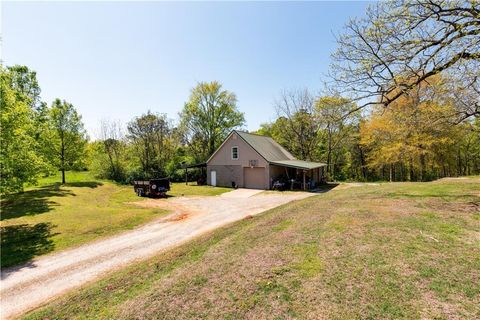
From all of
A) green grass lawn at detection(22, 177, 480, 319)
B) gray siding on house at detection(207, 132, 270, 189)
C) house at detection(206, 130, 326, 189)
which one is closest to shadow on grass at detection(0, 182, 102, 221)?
green grass lawn at detection(22, 177, 480, 319)

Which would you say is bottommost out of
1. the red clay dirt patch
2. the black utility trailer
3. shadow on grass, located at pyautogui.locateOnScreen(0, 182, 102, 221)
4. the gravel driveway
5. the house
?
the gravel driveway

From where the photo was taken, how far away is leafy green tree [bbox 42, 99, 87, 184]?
1139 inches

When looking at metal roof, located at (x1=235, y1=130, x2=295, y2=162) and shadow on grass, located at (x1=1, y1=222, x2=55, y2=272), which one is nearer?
shadow on grass, located at (x1=1, y1=222, x2=55, y2=272)

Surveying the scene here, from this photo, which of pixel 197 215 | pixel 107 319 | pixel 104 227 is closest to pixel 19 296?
pixel 107 319

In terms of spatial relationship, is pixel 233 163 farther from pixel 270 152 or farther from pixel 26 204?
pixel 26 204

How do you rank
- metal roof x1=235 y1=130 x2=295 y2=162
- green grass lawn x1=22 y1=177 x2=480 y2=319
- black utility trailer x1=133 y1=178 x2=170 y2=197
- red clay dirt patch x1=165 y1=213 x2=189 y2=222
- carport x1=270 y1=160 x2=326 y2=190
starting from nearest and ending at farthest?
1. green grass lawn x1=22 y1=177 x2=480 y2=319
2. red clay dirt patch x1=165 y1=213 x2=189 y2=222
3. black utility trailer x1=133 y1=178 x2=170 y2=197
4. carport x1=270 y1=160 x2=326 y2=190
5. metal roof x1=235 y1=130 x2=295 y2=162

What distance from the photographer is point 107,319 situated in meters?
4.37

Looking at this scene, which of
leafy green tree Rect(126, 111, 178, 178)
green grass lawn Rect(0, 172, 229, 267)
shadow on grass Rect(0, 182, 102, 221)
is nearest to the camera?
green grass lawn Rect(0, 172, 229, 267)

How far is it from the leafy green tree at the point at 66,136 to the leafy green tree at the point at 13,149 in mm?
17928


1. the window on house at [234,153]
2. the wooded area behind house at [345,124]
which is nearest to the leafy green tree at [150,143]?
the wooded area behind house at [345,124]

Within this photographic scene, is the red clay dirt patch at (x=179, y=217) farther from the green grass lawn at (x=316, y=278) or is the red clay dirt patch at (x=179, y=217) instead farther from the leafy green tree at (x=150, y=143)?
the leafy green tree at (x=150, y=143)

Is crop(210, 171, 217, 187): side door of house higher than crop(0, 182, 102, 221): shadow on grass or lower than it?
higher

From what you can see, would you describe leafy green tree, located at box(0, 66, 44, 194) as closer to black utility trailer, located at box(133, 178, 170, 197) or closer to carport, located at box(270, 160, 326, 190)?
black utility trailer, located at box(133, 178, 170, 197)

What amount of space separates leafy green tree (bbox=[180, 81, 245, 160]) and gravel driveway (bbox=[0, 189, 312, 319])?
25394mm
